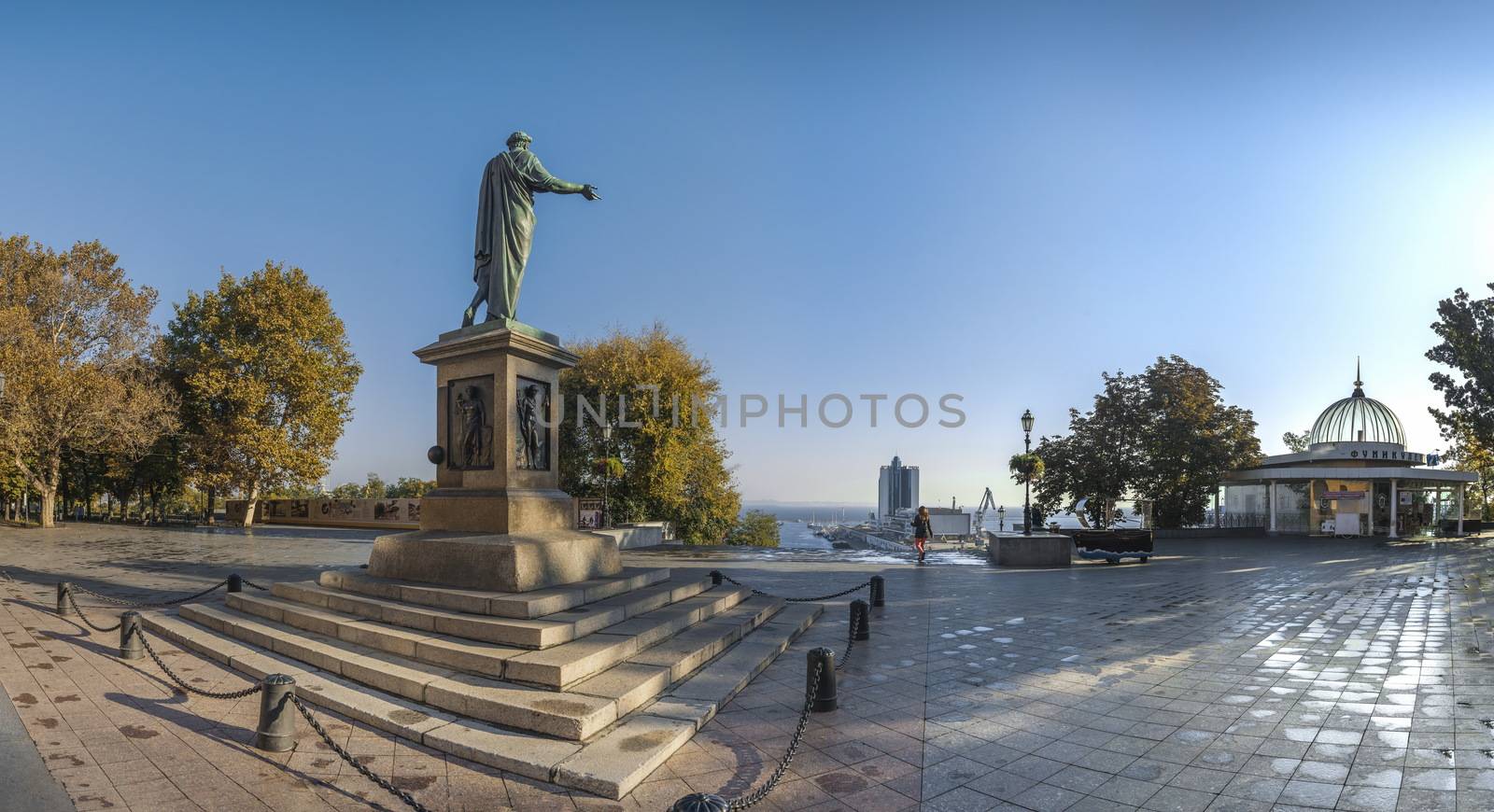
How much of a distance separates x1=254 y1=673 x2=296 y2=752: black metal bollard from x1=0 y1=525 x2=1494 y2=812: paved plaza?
10cm

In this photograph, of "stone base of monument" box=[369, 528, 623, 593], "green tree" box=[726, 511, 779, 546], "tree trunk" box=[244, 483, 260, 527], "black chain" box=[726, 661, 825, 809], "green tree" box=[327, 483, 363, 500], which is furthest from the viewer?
"green tree" box=[327, 483, 363, 500]

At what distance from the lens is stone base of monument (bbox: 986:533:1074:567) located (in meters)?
18.2

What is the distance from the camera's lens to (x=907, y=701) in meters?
5.92

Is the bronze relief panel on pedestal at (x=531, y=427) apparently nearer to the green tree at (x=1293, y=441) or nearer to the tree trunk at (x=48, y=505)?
the tree trunk at (x=48, y=505)

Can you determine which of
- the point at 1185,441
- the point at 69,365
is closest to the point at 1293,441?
the point at 1185,441

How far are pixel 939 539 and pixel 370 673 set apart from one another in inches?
1020

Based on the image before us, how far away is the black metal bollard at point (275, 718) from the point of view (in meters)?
4.68

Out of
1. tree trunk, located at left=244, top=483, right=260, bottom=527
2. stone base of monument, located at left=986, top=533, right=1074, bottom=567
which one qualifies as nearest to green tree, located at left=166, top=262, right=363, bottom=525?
tree trunk, located at left=244, top=483, right=260, bottom=527

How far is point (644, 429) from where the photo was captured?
25953 millimetres

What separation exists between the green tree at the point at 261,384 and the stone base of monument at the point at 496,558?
2535 centimetres

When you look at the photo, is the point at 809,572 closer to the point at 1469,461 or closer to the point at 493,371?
the point at 493,371

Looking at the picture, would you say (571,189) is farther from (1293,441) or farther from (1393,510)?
(1293,441)

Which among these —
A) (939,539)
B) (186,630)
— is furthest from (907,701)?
(939,539)

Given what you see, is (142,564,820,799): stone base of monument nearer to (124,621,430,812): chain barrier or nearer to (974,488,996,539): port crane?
(124,621,430,812): chain barrier
